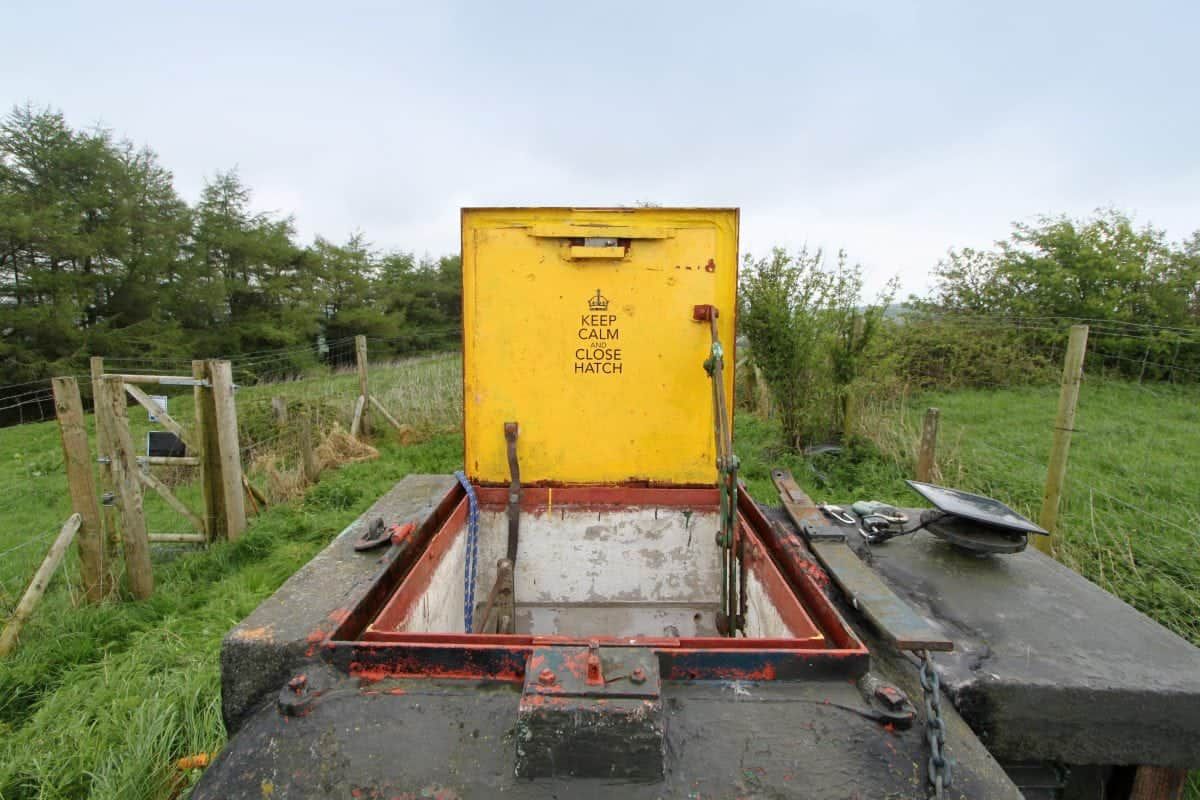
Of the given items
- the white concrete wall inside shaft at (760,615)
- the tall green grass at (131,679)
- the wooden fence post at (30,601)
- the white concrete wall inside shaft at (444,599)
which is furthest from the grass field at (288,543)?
the white concrete wall inside shaft at (760,615)

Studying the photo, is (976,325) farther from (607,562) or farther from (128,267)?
(128,267)

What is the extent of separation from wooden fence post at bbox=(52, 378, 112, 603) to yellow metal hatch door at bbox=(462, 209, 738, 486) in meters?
2.68

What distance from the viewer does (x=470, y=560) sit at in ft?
8.25

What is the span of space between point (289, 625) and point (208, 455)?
3925 millimetres

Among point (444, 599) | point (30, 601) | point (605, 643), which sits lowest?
point (30, 601)

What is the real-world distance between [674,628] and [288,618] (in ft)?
5.34

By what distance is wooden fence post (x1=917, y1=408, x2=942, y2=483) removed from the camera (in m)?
5.04

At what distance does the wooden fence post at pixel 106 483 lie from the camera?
3.77 meters

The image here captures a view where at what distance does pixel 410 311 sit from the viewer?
103 feet

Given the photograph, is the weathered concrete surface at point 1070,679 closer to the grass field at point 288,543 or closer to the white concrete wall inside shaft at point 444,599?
the grass field at point 288,543

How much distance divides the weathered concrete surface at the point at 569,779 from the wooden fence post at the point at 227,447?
4045 mm

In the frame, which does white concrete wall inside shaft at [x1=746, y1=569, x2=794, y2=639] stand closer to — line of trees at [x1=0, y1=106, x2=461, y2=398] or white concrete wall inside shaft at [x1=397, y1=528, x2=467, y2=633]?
white concrete wall inside shaft at [x1=397, y1=528, x2=467, y2=633]

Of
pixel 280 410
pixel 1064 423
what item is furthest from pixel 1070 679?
pixel 280 410

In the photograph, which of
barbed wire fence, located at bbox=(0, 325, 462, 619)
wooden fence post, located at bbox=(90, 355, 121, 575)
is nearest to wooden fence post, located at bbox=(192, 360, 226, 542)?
barbed wire fence, located at bbox=(0, 325, 462, 619)
